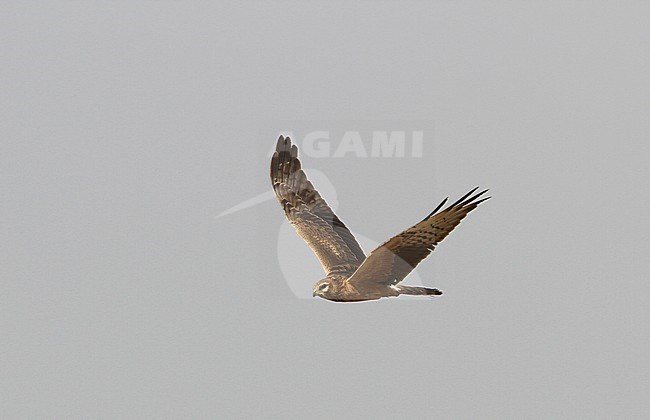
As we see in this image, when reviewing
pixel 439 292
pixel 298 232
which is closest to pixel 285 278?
pixel 298 232

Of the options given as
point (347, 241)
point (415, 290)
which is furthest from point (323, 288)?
point (347, 241)

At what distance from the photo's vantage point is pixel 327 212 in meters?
18.3

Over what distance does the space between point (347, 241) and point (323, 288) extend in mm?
2023

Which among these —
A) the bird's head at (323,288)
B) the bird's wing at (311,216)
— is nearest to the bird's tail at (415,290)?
the bird's head at (323,288)

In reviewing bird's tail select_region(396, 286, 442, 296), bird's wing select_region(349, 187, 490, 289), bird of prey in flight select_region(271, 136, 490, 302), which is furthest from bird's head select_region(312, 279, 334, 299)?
bird's tail select_region(396, 286, 442, 296)

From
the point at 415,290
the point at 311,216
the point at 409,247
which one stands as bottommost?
the point at 415,290

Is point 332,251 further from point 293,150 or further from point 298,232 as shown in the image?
point 293,150

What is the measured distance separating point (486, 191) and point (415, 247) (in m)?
1.75

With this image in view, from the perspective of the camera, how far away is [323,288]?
51.1 feet

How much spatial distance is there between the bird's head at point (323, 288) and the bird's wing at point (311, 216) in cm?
74

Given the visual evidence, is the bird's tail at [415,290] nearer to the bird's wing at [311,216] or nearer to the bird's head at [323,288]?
the bird's head at [323,288]

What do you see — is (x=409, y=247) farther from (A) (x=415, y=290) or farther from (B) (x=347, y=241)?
(B) (x=347, y=241)

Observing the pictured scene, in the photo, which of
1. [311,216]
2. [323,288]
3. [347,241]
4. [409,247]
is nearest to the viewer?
[409,247]

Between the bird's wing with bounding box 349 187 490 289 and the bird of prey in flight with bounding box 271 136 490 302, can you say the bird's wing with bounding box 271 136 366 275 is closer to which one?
the bird of prey in flight with bounding box 271 136 490 302
